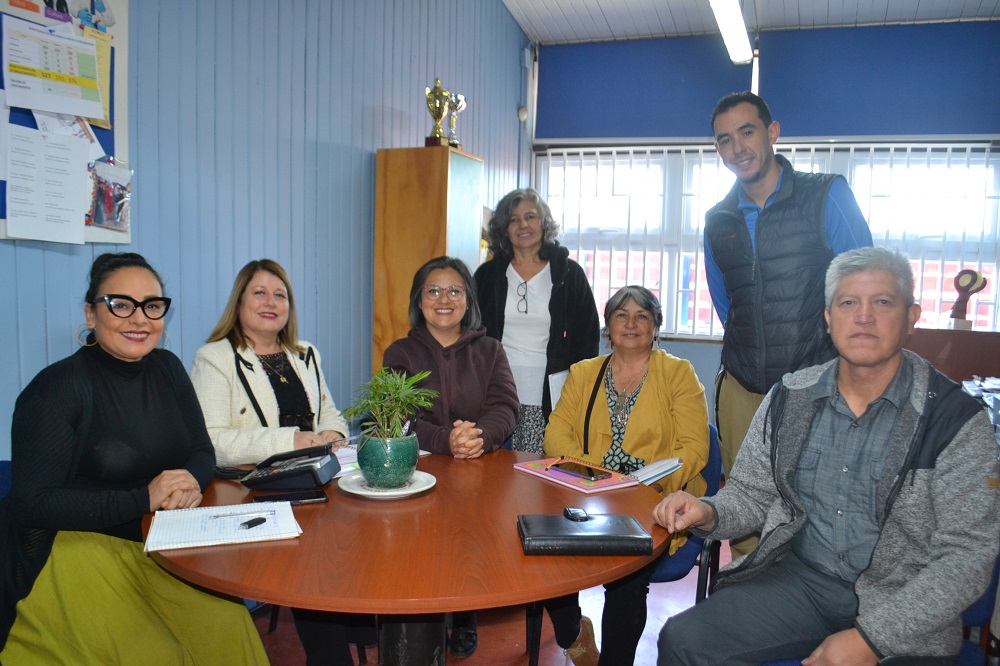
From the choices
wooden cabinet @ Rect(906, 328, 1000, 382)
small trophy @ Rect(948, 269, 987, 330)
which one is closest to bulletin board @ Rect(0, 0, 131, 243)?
wooden cabinet @ Rect(906, 328, 1000, 382)

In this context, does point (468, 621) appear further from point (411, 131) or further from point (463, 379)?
point (411, 131)

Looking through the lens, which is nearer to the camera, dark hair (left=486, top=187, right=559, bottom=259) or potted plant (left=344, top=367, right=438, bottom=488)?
potted plant (left=344, top=367, right=438, bottom=488)

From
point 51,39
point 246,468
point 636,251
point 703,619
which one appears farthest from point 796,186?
point 636,251

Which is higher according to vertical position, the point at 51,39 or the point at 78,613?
the point at 51,39

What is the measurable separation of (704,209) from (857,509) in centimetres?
427

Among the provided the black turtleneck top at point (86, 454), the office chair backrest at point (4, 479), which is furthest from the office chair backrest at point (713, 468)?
the office chair backrest at point (4, 479)

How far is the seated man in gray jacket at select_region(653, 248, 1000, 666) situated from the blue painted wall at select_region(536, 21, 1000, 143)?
4197mm

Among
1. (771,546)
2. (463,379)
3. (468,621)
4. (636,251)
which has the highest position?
(636,251)

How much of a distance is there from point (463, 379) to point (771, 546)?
1.06m

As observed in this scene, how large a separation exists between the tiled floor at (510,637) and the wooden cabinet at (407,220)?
1216 mm

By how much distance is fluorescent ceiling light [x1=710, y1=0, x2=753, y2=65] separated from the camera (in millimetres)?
3922

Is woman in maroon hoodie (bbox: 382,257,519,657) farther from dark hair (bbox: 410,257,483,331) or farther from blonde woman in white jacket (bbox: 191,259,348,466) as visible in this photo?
blonde woman in white jacket (bbox: 191,259,348,466)

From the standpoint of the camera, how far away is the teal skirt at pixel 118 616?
4.48 feet

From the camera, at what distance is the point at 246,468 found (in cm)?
189
